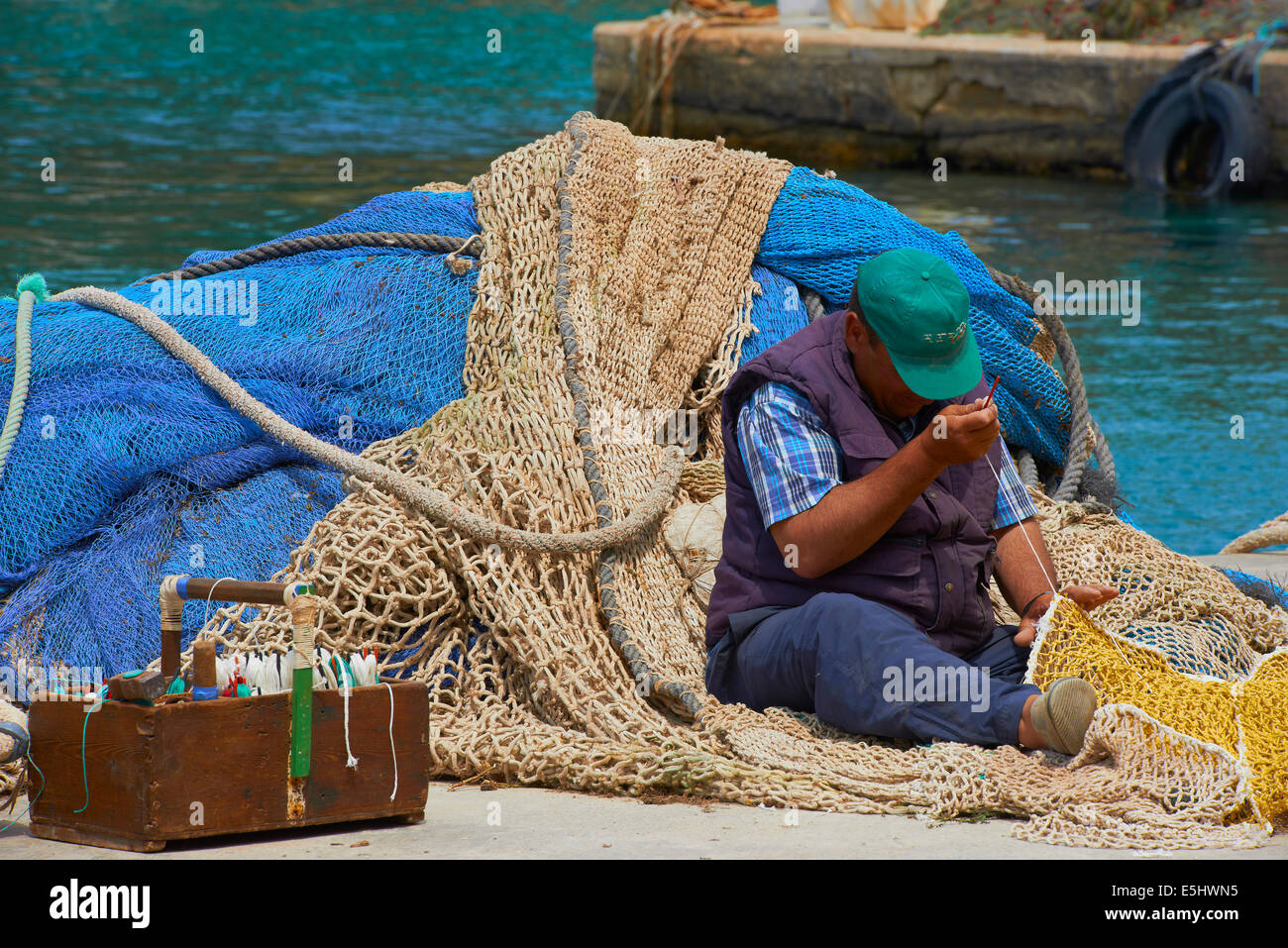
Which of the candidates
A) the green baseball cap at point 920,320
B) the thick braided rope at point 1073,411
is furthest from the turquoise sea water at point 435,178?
the green baseball cap at point 920,320

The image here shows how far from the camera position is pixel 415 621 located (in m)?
4.39

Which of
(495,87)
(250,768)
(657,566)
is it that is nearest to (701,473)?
(657,566)

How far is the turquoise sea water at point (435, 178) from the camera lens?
10.2m

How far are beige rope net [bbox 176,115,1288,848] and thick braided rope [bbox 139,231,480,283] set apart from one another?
0.30 meters

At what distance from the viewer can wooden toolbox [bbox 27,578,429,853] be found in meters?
3.28

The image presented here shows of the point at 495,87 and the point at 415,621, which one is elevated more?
the point at 495,87

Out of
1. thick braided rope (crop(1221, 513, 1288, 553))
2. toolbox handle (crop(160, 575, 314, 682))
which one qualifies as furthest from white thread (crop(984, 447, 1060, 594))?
thick braided rope (crop(1221, 513, 1288, 553))

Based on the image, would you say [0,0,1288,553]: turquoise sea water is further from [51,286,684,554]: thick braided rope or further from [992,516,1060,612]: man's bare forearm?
[51,286,684,554]: thick braided rope

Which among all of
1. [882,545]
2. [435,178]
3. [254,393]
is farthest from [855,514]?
[435,178]

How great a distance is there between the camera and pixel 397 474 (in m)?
4.60

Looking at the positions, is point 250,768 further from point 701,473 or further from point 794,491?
point 701,473

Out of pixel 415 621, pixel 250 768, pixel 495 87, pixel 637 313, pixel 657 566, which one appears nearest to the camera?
pixel 250 768

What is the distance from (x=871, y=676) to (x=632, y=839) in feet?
2.43
